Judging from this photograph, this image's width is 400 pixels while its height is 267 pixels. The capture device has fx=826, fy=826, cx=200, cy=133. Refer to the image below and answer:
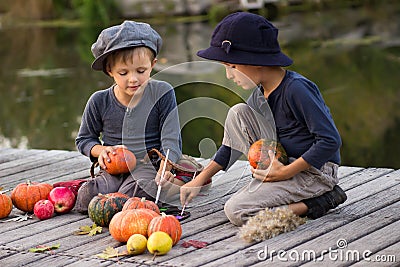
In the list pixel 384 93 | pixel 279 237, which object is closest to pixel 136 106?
pixel 279 237

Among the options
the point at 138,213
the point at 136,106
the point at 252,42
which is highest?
the point at 252,42

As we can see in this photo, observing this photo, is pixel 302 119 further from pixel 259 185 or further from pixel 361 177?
pixel 361 177

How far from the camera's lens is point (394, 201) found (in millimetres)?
3977

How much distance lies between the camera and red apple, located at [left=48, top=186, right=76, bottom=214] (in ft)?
13.3

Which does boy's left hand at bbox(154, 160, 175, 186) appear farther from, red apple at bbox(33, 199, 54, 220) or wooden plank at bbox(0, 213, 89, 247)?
red apple at bbox(33, 199, 54, 220)


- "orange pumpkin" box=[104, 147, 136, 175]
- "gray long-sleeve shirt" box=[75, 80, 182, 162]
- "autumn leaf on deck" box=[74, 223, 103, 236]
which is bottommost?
"autumn leaf on deck" box=[74, 223, 103, 236]

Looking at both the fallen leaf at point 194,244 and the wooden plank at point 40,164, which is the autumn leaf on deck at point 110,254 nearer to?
the fallen leaf at point 194,244

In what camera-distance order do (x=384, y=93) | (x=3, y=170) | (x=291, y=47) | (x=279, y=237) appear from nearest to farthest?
(x=279, y=237) → (x=3, y=170) → (x=384, y=93) → (x=291, y=47)

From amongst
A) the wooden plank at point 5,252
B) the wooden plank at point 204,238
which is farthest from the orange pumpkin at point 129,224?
the wooden plank at point 5,252

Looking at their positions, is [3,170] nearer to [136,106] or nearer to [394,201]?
[136,106]

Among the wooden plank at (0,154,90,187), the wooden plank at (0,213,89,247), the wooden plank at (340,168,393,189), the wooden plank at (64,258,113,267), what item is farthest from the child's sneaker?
the wooden plank at (0,154,90,187)

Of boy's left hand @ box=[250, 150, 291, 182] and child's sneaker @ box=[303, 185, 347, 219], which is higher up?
A: boy's left hand @ box=[250, 150, 291, 182]

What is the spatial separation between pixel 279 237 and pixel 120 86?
1208 millimetres

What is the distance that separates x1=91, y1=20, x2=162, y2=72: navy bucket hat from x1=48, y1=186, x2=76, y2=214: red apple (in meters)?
0.68
